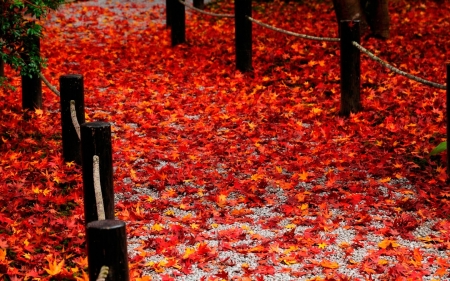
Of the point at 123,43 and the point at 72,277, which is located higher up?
the point at 123,43

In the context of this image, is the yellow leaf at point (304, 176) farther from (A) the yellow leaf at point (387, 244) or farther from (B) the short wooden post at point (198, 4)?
(B) the short wooden post at point (198, 4)

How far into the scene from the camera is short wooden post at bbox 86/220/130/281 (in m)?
2.70

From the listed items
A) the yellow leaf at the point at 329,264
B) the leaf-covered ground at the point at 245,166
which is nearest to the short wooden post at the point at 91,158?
the leaf-covered ground at the point at 245,166

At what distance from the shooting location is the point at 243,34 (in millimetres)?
9148

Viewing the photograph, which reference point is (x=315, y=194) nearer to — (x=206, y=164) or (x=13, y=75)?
(x=206, y=164)

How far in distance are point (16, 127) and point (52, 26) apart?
6226 mm

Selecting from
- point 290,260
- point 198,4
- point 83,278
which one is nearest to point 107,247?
point 83,278

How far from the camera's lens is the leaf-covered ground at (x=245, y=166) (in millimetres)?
4371

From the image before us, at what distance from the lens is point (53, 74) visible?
9375 mm

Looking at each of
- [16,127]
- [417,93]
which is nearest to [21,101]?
[16,127]

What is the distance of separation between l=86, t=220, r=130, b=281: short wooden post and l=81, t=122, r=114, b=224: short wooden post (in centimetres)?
117

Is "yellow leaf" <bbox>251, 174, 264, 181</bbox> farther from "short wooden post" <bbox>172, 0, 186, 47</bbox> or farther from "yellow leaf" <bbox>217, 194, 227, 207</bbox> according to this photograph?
"short wooden post" <bbox>172, 0, 186, 47</bbox>

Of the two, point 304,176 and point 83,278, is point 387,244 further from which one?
point 83,278

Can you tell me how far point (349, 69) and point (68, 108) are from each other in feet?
10.1
